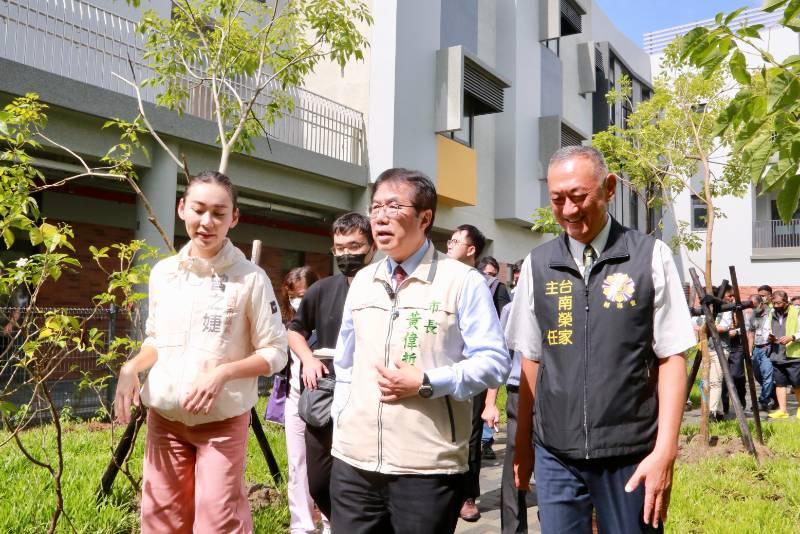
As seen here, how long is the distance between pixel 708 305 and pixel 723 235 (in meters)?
22.2

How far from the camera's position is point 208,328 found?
9.07 feet

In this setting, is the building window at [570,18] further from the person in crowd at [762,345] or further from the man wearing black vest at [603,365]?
the man wearing black vest at [603,365]

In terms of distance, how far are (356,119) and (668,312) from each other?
11.8 meters

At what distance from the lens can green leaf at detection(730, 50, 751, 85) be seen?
213cm

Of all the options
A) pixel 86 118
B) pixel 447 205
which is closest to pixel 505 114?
pixel 447 205

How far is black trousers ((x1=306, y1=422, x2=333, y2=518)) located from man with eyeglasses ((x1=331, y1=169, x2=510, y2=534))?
89cm

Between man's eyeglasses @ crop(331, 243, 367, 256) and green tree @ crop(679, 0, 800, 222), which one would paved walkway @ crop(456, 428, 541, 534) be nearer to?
man's eyeglasses @ crop(331, 243, 367, 256)

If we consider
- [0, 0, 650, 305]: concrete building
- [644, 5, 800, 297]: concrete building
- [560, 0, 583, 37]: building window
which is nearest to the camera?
[0, 0, 650, 305]: concrete building

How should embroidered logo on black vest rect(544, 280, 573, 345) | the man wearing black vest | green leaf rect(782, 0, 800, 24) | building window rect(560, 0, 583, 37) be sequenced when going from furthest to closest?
1. building window rect(560, 0, 583, 37)
2. embroidered logo on black vest rect(544, 280, 573, 345)
3. the man wearing black vest
4. green leaf rect(782, 0, 800, 24)

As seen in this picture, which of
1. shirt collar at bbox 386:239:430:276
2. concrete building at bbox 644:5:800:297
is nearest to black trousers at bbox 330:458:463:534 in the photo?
shirt collar at bbox 386:239:430:276

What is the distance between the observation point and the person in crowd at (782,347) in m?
10.2

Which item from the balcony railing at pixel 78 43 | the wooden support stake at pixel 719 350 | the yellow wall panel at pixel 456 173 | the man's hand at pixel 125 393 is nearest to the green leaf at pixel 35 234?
the man's hand at pixel 125 393

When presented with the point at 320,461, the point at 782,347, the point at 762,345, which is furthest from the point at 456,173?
the point at 320,461

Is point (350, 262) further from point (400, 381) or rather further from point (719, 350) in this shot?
point (719, 350)
